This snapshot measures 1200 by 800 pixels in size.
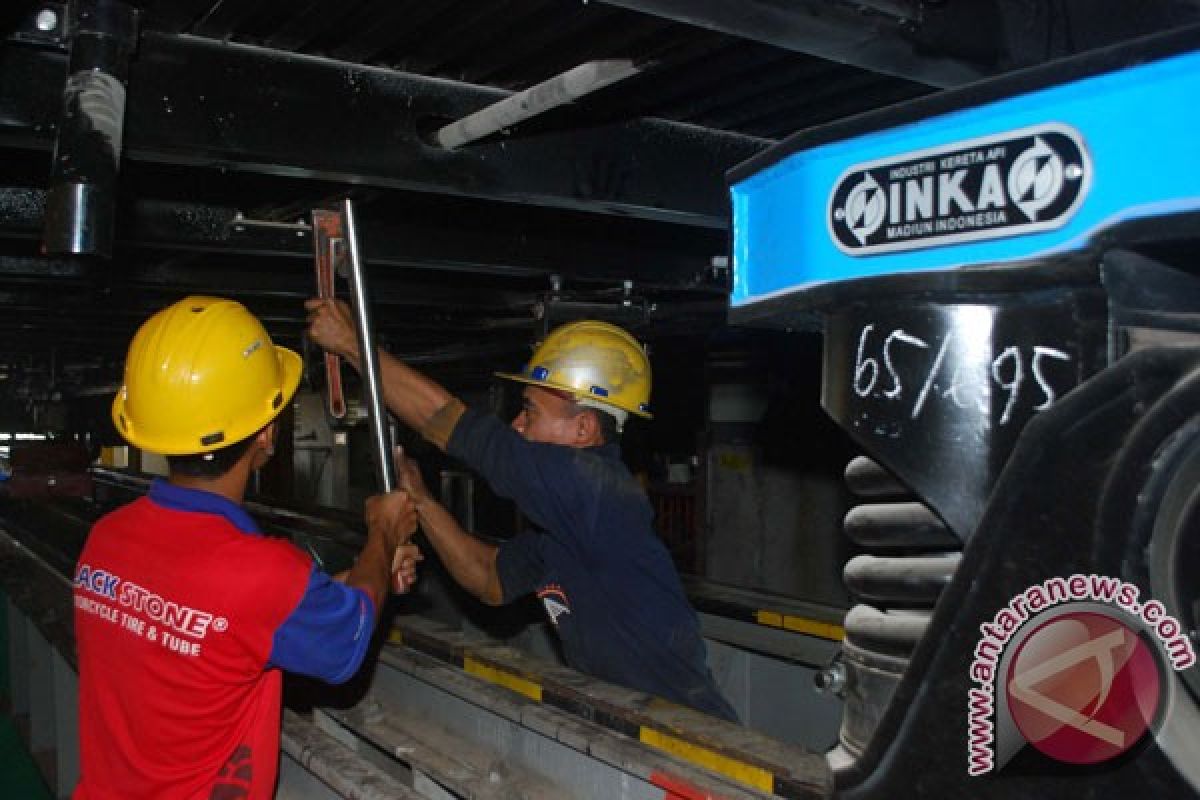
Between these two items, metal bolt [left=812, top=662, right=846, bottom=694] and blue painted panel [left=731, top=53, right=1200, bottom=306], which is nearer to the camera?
blue painted panel [left=731, top=53, right=1200, bottom=306]

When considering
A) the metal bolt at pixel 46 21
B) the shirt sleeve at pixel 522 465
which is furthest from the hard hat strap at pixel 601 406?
the metal bolt at pixel 46 21

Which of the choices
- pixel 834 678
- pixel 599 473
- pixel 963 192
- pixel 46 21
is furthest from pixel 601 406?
pixel 963 192

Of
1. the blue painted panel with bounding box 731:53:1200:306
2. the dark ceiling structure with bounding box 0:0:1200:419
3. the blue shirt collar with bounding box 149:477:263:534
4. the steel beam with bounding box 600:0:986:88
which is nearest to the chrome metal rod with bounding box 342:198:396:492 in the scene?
the blue shirt collar with bounding box 149:477:263:534

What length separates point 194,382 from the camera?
94.7 inches

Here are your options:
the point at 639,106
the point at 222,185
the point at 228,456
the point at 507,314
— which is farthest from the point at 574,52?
the point at 507,314

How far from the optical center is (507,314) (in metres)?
7.13

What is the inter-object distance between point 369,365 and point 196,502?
540 mm

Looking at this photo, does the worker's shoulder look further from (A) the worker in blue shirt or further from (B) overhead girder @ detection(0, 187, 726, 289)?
(B) overhead girder @ detection(0, 187, 726, 289)

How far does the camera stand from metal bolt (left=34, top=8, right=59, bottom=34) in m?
2.53

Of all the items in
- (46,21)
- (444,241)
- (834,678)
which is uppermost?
(46,21)

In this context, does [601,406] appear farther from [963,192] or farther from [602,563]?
[963,192]

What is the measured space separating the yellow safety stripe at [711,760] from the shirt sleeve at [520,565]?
1.06m

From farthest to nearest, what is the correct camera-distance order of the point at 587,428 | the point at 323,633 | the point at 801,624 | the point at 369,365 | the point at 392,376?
the point at 801,624 → the point at 587,428 → the point at 392,376 → the point at 369,365 → the point at 323,633

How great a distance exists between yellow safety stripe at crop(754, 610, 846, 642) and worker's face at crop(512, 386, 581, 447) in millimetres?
1697
